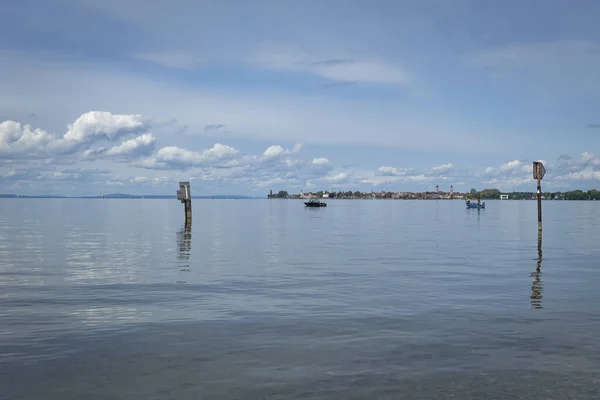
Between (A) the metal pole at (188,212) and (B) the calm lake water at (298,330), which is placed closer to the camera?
(B) the calm lake water at (298,330)

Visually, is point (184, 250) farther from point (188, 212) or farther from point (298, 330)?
point (188, 212)

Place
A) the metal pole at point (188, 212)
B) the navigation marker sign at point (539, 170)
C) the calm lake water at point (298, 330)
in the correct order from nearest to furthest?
the calm lake water at point (298, 330)
the navigation marker sign at point (539, 170)
the metal pole at point (188, 212)

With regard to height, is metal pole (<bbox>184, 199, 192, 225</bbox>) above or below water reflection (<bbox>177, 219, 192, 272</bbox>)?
above

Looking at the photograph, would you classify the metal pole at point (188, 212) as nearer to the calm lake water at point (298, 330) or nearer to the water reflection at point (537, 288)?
the calm lake water at point (298, 330)

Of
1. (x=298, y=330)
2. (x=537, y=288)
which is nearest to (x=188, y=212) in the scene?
(x=537, y=288)

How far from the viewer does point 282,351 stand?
1598 cm

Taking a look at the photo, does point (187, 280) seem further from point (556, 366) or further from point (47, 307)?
point (556, 366)

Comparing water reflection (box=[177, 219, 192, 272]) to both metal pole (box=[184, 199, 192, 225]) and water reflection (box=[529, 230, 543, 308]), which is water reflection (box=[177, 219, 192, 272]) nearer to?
metal pole (box=[184, 199, 192, 225])

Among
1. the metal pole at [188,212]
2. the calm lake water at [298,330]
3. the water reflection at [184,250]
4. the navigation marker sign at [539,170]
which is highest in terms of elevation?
the navigation marker sign at [539,170]

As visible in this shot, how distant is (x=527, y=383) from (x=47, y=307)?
18.4 metres

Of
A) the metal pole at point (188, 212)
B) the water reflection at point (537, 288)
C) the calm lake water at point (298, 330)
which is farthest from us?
the metal pole at point (188, 212)

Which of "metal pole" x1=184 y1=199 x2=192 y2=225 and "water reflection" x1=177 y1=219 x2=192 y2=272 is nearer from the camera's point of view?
"water reflection" x1=177 y1=219 x2=192 y2=272

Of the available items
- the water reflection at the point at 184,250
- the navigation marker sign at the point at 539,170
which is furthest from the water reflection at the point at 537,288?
the navigation marker sign at the point at 539,170

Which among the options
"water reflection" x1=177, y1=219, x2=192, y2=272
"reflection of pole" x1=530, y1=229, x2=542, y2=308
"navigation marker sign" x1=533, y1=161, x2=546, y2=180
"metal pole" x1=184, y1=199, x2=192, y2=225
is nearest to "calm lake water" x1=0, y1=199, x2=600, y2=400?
"reflection of pole" x1=530, y1=229, x2=542, y2=308
